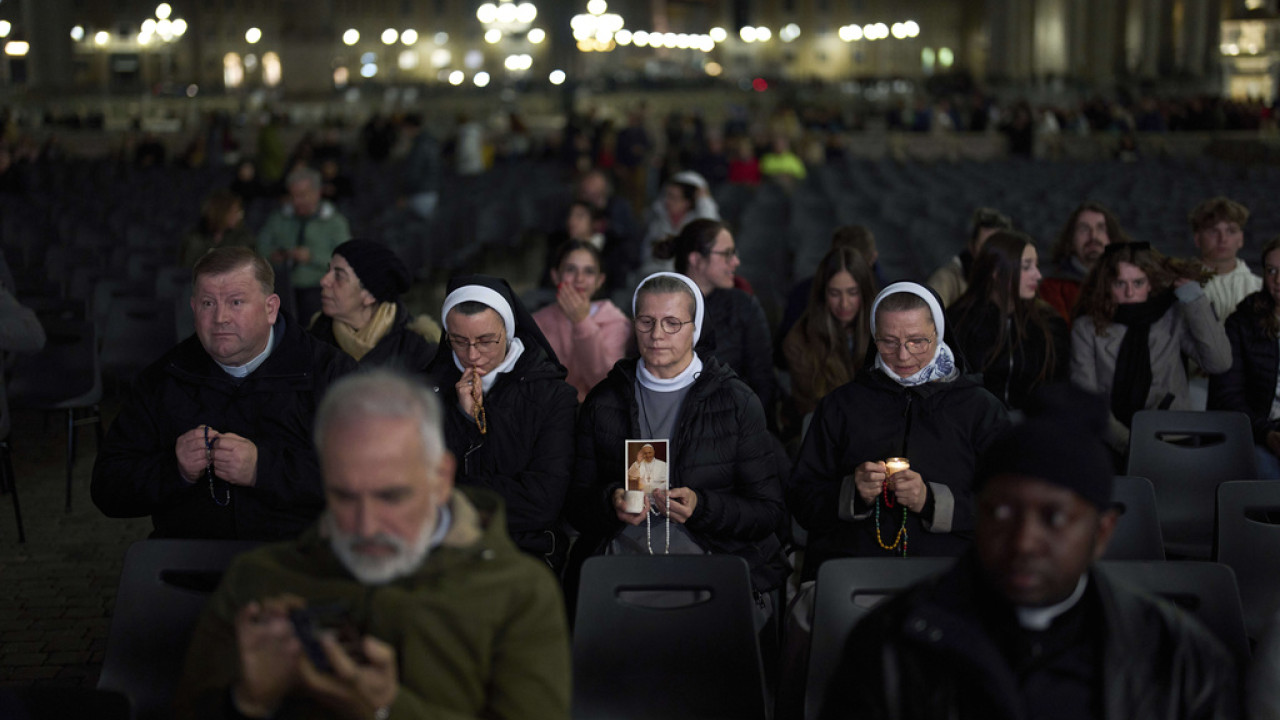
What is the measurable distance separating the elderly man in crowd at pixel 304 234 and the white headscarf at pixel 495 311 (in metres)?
4.65

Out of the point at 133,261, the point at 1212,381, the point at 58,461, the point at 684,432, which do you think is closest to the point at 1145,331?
the point at 1212,381

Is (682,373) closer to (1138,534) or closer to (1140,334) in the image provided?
(1138,534)

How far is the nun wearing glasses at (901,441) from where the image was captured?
3777 mm

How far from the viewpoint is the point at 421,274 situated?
1287cm

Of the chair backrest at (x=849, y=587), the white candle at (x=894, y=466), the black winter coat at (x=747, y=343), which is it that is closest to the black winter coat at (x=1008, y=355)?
the black winter coat at (x=747, y=343)

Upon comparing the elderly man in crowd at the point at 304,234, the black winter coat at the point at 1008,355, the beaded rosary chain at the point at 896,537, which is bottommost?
the beaded rosary chain at the point at 896,537

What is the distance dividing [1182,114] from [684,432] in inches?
1139

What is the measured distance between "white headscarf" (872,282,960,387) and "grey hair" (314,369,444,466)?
2020 millimetres

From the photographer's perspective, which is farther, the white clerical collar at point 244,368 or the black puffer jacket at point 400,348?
the black puffer jacket at point 400,348

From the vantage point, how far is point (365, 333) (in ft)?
17.1

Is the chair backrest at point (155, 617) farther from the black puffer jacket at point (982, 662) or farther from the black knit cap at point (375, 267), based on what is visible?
the black knit cap at point (375, 267)

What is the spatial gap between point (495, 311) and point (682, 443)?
0.70m

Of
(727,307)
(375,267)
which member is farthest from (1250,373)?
(375,267)

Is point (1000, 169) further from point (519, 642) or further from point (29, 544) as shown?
point (519, 642)
